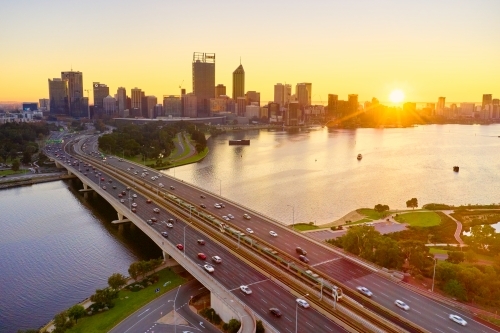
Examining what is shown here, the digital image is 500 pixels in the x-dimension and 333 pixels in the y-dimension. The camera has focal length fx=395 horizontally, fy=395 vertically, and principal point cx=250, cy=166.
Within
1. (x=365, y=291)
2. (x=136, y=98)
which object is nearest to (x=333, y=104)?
(x=136, y=98)

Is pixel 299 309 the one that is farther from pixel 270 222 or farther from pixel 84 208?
pixel 84 208

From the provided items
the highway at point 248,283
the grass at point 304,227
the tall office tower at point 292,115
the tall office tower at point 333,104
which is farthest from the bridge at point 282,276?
the tall office tower at point 333,104

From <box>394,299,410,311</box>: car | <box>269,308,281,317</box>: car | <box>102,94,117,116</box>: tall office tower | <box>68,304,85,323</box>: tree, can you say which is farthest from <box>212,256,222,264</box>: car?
<box>102,94,117,116</box>: tall office tower

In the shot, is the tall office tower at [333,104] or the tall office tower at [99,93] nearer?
the tall office tower at [99,93]

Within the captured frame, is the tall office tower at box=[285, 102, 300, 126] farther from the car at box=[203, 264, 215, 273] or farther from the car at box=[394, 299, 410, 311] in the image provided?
the car at box=[394, 299, 410, 311]

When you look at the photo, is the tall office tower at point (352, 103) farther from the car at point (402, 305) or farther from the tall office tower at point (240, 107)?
the car at point (402, 305)
